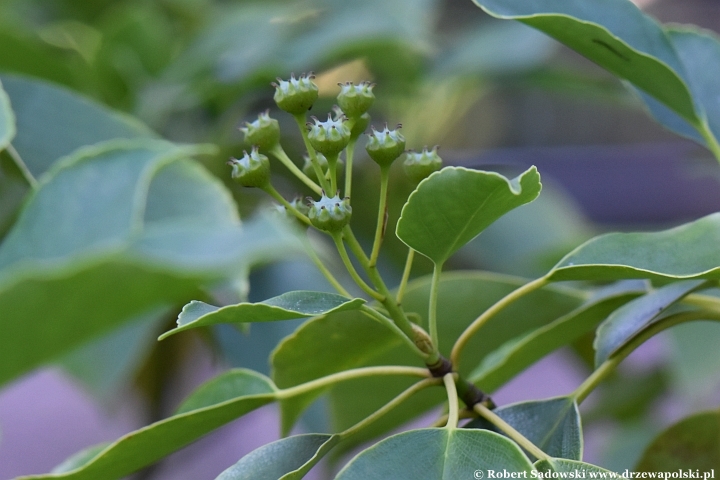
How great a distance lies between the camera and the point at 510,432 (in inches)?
12.5

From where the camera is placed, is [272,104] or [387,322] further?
[272,104]

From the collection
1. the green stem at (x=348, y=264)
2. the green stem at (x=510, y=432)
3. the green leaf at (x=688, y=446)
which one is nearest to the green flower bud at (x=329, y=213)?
the green stem at (x=348, y=264)

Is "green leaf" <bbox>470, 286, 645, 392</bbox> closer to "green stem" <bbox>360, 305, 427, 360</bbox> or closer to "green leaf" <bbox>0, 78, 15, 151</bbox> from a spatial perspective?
"green stem" <bbox>360, 305, 427, 360</bbox>

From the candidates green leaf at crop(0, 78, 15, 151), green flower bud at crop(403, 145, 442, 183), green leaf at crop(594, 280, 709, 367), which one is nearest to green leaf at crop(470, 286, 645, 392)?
green leaf at crop(594, 280, 709, 367)

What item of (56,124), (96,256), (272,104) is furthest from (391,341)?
(272,104)

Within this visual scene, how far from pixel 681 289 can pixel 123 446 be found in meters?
0.26

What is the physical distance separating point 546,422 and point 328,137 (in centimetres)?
18

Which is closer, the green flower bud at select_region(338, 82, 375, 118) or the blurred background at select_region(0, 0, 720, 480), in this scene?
the green flower bud at select_region(338, 82, 375, 118)

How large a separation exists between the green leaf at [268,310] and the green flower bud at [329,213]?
0.03 meters

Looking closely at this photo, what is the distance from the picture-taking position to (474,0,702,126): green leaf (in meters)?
0.37

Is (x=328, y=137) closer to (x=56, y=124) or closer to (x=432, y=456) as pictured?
(x=432, y=456)

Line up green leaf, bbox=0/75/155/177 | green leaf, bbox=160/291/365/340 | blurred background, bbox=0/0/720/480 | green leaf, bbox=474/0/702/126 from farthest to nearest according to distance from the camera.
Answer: blurred background, bbox=0/0/720/480 < green leaf, bbox=0/75/155/177 < green leaf, bbox=474/0/702/126 < green leaf, bbox=160/291/365/340

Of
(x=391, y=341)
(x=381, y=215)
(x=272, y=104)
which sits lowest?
(x=272, y=104)

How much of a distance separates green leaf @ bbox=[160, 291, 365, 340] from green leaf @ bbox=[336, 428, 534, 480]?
0.06 m
